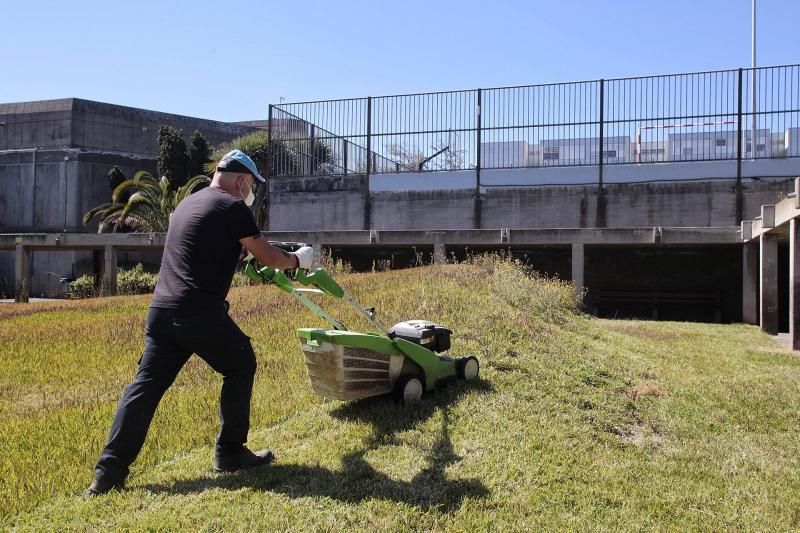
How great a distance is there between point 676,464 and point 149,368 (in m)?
3.36

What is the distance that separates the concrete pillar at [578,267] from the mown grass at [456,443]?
7.07 meters

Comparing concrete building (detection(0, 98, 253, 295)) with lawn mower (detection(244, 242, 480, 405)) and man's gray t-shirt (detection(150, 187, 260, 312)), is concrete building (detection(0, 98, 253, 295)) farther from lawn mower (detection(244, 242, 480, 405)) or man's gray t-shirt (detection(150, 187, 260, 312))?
man's gray t-shirt (detection(150, 187, 260, 312))

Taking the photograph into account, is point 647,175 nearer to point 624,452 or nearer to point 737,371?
point 737,371

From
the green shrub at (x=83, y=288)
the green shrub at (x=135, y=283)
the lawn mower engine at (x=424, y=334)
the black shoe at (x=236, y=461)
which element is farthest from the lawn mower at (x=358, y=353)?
the green shrub at (x=83, y=288)

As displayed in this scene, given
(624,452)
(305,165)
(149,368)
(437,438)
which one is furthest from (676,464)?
(305,165)

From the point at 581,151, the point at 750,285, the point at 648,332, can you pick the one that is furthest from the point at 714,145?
the point at 648,332

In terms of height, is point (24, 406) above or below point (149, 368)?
below

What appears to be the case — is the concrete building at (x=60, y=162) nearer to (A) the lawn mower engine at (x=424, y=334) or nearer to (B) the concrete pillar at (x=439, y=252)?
(B) the concrete pillar at (x=439, y=252)

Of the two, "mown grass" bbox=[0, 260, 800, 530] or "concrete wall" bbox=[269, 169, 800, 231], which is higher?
"concrete wall" bbox=[269, 169, 800, 231]

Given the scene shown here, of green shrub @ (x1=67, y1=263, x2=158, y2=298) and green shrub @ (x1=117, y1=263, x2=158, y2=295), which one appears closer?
green shrub @ (x1=117, y1=263, x2=158, y2=295)

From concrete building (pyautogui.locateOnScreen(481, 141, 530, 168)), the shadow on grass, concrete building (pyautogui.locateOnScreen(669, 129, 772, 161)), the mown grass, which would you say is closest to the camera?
the mown grass

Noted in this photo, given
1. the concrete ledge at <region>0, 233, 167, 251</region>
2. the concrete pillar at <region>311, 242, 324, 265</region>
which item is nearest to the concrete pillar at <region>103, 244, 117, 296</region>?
the concrete ledge at <region>0, 233, 167, 251</region>

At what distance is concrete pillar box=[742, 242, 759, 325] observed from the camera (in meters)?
14.7

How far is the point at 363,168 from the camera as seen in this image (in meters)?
22.5
